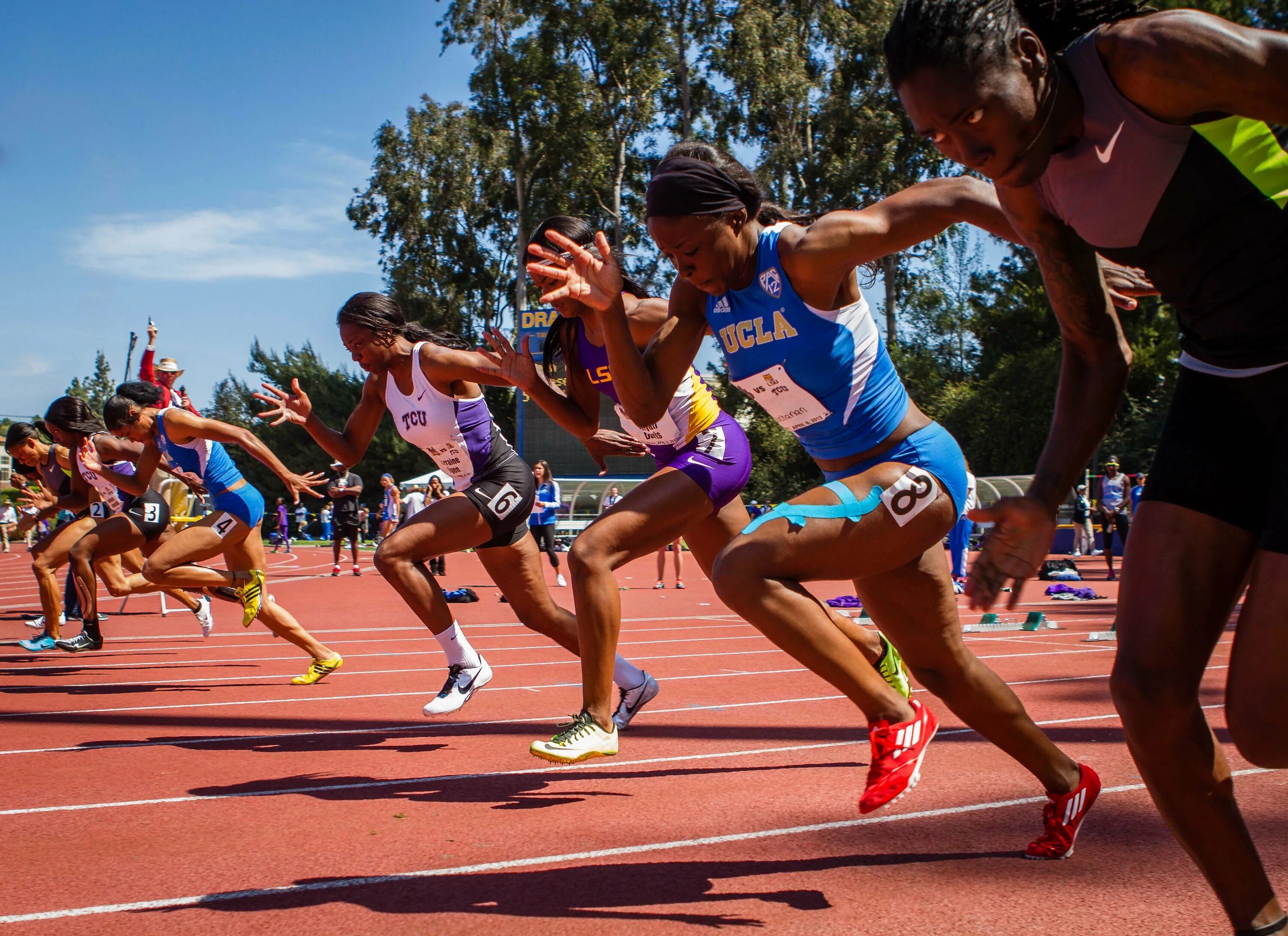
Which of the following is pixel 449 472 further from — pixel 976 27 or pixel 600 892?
pixel 976 27

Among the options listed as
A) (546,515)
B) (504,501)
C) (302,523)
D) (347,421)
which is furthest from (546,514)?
(302,523)

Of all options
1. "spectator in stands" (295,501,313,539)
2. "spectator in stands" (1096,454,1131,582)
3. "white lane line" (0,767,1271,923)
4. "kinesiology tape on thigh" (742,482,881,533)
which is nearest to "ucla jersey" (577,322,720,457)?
"kinesiology tape on thigh" (742,482,881,533)

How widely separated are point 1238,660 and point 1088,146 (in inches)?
40.3

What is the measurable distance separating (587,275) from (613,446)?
180 centimetres

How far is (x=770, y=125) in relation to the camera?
31125 millimetres

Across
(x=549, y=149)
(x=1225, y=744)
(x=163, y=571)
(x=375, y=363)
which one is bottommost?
(x=1225, y=744)

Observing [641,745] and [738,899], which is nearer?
[738,899]

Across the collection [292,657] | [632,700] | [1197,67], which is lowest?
[292,657]

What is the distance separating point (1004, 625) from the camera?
1022 cm

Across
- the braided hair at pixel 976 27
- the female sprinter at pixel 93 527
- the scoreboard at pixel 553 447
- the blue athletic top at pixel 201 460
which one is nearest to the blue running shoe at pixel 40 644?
the female sprinter at pixel 93 527

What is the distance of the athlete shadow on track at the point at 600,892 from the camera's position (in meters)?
2.83

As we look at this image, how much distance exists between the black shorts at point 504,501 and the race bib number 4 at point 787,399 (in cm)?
221

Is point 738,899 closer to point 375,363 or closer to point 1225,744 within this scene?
point 1225,744

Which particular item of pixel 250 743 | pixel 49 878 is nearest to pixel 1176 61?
pixel 49 878
